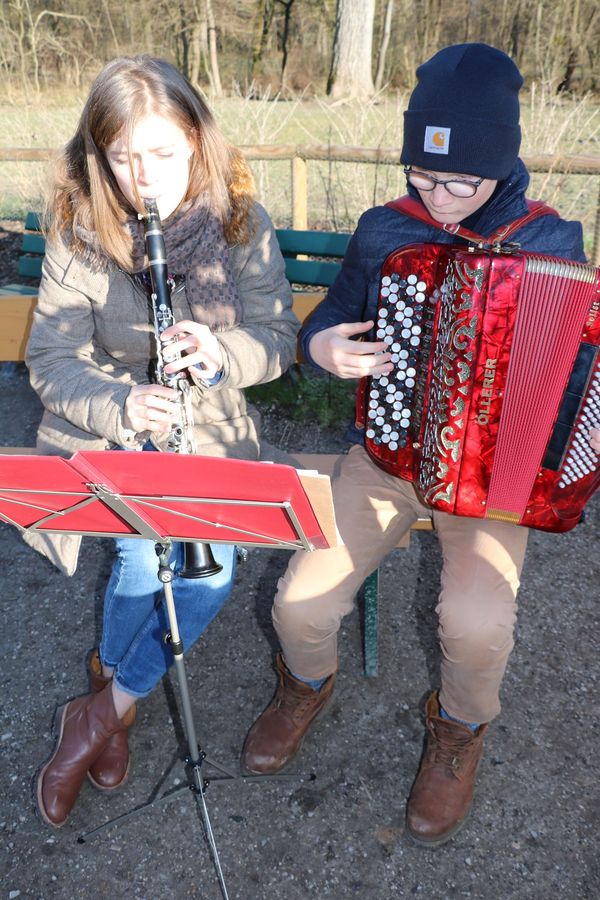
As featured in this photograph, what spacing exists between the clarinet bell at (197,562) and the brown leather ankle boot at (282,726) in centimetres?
56

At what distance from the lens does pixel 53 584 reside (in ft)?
8.88

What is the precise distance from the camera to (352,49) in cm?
1255

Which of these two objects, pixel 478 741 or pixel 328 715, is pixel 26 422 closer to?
pixel 328 715

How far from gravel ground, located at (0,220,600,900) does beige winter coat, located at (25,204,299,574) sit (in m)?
0.62

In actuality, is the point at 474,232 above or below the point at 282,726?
above

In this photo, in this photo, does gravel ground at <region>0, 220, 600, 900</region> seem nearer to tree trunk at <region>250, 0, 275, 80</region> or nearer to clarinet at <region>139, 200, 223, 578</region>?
clarinet at <region>139, 200, 223, 578</region>

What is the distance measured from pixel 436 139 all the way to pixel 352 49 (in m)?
12.6

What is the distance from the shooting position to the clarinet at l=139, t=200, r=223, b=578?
1.59 metres

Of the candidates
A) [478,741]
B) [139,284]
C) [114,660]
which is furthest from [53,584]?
[478,741]

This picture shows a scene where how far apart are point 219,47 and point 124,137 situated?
18.8 metres

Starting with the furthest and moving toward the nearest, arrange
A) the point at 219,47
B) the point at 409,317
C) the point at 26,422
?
the point at 219,47, the point at 26,422, the point at 409,317

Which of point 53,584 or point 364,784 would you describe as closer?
point 364,784

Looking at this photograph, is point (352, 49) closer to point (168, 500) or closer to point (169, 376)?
point (169, 376)

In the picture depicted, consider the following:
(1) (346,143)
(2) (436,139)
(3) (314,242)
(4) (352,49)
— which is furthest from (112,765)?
(4) (352,49)
